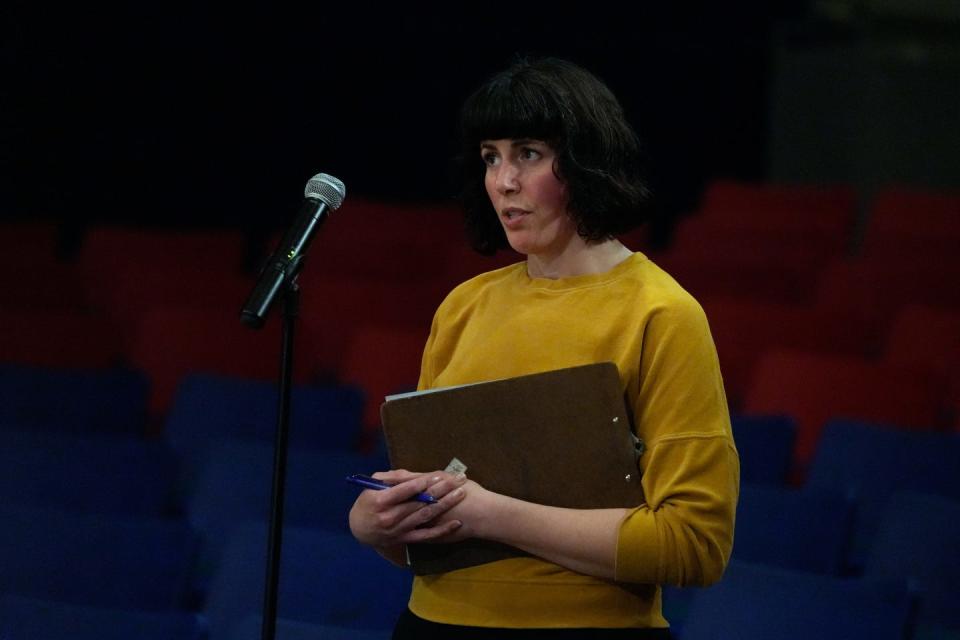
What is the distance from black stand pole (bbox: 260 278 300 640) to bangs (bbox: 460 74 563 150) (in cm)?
30

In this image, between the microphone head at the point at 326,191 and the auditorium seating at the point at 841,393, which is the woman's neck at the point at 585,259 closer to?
the microphone head at the point at 326,191

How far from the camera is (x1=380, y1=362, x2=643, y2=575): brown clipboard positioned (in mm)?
1936

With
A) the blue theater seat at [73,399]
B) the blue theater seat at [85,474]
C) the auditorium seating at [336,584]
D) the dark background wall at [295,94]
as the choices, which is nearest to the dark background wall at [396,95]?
the dark background wall at [295,94]

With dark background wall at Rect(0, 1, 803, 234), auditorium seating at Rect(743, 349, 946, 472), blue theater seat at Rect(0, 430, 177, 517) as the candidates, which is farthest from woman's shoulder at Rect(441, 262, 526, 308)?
dark background wall at Rect(0, 1, 803, 234)

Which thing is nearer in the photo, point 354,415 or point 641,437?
point 641,437

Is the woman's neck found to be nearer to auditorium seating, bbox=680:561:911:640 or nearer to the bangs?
the bangs

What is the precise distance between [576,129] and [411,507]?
483mm

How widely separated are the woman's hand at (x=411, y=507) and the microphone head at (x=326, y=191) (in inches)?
Result: 13.5

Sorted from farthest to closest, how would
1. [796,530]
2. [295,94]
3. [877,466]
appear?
[295,94] → [877,466] → [796,530]

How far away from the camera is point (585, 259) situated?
205cm

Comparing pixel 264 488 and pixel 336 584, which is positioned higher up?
pixel 336 584

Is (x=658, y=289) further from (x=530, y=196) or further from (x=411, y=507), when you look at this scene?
(x=411, y=507)

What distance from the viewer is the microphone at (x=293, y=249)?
6.34 feet

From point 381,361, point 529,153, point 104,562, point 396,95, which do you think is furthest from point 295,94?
point 529,153
